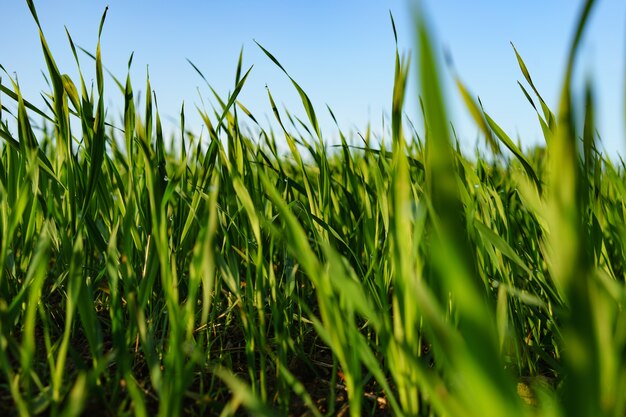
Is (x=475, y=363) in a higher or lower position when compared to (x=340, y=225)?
lower

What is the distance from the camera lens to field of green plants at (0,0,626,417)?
370 millimetres

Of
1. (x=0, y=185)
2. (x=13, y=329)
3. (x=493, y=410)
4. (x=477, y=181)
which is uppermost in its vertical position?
(x=0, y=185)

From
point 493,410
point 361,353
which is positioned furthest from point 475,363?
point 361,353

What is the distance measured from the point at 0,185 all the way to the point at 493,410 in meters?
0.93

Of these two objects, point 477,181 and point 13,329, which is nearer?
point 13,329

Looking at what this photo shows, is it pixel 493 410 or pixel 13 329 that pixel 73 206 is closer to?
pixel 13 329

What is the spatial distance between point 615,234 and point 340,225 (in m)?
0.59

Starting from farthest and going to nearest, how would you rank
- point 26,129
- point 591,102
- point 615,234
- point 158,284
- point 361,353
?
point 615,234, point 158,284, point 26,129, point 361,353, point 591,102

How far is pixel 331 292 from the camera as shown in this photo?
631mm

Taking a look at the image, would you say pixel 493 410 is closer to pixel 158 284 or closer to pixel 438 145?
pixel 438 145

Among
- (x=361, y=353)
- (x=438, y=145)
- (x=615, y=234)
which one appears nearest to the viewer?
(x=438, y=145)

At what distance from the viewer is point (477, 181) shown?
1.10 metres

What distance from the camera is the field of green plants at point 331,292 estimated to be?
37 cm

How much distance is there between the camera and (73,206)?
3.43ft
